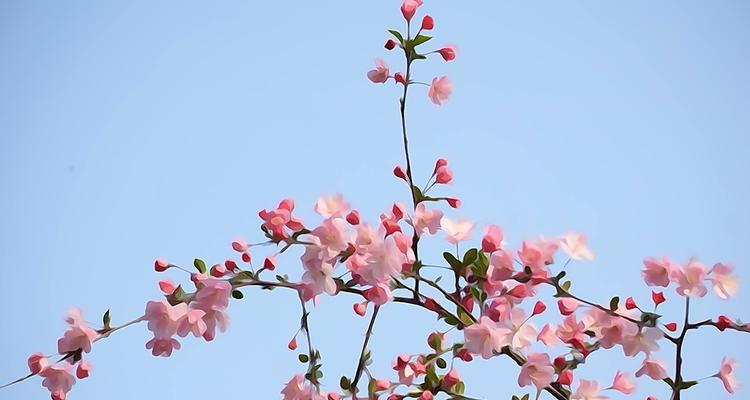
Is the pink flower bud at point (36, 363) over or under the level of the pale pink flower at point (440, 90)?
under

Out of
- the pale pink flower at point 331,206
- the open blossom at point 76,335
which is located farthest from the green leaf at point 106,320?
the pale pink flower at point 331,206

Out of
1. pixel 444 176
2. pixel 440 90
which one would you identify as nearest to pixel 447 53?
pixel 440 90

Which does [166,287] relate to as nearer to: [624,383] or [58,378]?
[58,378]

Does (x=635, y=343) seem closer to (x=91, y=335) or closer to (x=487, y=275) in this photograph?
(x=487, y=275)

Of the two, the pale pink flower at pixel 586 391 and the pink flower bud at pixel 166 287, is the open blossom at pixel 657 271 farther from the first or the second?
the pink flower bud at pixel 166 287

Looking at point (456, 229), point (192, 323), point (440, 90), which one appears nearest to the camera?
point (192, 323)

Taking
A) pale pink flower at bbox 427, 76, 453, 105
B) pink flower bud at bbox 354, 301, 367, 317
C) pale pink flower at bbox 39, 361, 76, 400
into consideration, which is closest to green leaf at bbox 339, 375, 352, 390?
pink flower bud at bbox 354, 301, 367, 317

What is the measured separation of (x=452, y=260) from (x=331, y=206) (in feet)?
0.48

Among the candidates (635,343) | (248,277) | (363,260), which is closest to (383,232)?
(363,260)

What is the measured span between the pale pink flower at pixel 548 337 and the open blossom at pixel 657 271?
120mm

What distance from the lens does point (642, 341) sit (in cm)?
97

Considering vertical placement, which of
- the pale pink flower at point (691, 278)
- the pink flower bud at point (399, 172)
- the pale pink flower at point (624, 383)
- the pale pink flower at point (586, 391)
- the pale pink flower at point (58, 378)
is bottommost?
the pale pink flower at point (58, 378)

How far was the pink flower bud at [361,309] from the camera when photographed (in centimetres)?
96

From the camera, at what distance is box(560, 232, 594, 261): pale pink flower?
39.9 inches
